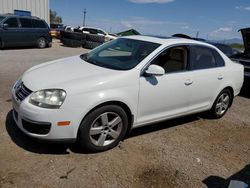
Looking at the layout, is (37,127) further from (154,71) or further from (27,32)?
(27,32)

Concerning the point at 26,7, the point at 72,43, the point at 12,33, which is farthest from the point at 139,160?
the point at 26,7

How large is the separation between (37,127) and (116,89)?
3.61 ft

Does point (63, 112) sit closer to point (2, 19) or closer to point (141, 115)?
point (141, 115)

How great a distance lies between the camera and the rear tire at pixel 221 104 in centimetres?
549

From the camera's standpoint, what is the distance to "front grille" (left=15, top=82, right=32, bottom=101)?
3.60 metres

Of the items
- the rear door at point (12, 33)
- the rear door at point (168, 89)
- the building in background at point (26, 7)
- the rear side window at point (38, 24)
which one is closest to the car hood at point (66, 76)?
the rear door at point (168, 89)

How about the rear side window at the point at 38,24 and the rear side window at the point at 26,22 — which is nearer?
the rear side window at the point at 26,22

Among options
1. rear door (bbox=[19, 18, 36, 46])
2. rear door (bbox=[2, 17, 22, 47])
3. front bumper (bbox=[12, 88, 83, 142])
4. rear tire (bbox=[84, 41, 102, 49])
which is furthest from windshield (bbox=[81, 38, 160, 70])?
rear tire (bbox=[84, 41, 102, 49])

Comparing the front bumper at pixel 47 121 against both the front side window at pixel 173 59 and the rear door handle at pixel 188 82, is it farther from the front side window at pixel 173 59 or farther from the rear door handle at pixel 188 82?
the rear door handle at pixel 188 82

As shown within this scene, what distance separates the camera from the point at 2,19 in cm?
1393

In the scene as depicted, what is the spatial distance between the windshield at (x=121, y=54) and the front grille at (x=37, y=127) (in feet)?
4.20

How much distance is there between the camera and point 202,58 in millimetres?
5000

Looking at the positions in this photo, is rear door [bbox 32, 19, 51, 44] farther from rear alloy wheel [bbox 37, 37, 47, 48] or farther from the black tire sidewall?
the black tire sidewall

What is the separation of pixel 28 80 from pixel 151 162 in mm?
2003
